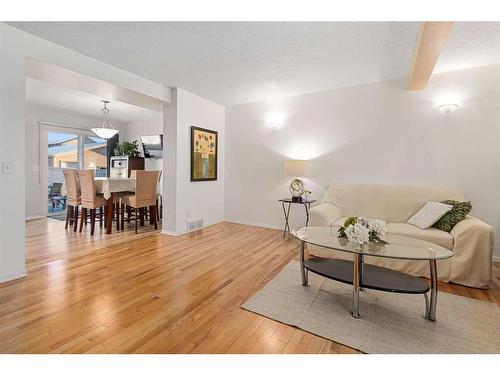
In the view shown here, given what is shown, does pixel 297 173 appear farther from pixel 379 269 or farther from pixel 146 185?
pixel 146 185

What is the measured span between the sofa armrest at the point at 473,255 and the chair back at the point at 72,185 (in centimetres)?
524

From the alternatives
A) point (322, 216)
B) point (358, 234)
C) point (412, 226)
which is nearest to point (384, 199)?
point (412, 226)

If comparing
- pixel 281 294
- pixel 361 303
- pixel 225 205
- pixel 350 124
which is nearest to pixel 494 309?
pixel 361 303

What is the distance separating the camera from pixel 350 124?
12.5ft

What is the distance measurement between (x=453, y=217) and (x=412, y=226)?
39 cm

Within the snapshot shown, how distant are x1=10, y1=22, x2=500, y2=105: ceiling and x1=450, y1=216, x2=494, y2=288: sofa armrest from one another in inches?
72.8

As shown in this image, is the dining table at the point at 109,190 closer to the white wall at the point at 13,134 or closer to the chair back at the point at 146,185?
the chair back at the point at 146,185

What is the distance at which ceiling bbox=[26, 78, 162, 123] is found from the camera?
4123mm

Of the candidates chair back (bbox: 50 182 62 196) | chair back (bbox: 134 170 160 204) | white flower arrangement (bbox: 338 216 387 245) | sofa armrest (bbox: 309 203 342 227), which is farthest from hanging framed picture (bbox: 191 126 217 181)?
chair back (bbox: 50 182 62 196)

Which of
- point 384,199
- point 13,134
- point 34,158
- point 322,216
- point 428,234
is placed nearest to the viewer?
point 13,134

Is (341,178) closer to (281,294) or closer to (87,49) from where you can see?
(281,294)

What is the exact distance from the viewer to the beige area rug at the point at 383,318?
1.51 meters

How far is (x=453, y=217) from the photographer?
265 cm

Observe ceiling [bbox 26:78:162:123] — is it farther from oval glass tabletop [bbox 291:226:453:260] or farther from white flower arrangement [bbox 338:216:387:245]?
white flower arrangement [bbox 338:216:387:245]
